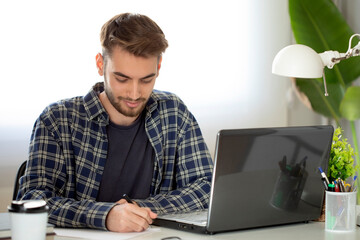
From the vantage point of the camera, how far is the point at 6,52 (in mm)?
3000

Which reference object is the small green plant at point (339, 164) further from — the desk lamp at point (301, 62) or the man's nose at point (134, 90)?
the man's nose at point (134, 90)

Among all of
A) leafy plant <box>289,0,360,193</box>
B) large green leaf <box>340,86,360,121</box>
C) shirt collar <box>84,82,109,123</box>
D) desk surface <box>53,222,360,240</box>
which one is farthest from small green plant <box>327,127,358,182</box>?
leafy plant <box>289,0,360,193</box>

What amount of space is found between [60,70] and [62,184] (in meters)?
1.24

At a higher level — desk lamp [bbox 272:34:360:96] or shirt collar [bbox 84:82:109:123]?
desk lamp [bbox 272:34:360:96]

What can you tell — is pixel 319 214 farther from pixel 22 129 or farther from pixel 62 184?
pixel 22 129

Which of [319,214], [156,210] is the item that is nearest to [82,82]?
[156,210]

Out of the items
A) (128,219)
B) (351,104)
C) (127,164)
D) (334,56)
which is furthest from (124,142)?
(351,104)

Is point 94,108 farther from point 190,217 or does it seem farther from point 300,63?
point 300,63

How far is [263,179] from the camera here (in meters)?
1.61

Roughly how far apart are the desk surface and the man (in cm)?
24

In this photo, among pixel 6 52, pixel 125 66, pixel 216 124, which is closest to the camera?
pixel 125 66

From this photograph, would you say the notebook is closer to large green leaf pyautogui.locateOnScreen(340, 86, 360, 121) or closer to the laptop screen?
the laptop screen

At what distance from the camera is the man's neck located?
2121 millimetres

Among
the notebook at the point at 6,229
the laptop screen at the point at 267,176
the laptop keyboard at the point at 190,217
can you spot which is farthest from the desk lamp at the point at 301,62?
the notebook at the point at 6,229
